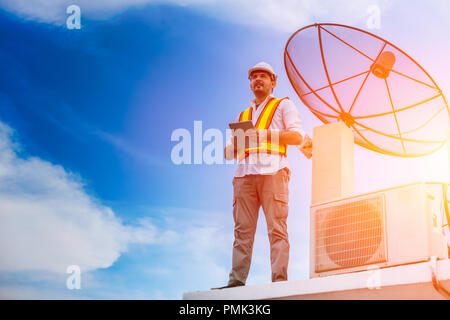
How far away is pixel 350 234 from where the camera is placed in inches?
168

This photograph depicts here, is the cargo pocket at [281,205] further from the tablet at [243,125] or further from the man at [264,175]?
the tablet at [243,125]

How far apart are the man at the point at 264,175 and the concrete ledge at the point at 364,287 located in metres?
0.24

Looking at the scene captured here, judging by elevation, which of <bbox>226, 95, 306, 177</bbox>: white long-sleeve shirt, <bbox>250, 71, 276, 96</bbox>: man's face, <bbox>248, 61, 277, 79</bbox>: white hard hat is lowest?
<bbox>226, 95, 306, 177</bbox>: white long-sleeve shirt

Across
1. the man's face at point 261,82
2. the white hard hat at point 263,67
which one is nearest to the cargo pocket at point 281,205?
the man's face at point 261,82

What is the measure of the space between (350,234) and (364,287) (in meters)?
0.65

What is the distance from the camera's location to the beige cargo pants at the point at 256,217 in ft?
14.4

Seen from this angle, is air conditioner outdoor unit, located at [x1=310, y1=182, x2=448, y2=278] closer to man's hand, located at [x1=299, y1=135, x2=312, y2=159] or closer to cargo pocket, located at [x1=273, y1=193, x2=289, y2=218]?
cargo pocket, located at [x1=273, y1=193, x2=289, y2=218]

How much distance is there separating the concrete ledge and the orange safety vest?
1.16 metres

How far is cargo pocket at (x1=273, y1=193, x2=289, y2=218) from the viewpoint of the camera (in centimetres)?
448

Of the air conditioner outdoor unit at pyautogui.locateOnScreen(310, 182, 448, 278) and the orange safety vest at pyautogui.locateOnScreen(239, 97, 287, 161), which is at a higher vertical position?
the orange safety vest at pyautogui.locateOnScreen(239, 97, 287, 161)

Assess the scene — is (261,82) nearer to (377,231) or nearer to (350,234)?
(350,234)

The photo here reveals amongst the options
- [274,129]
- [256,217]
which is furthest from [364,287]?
[274,129]

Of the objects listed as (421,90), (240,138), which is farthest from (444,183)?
(421,90)

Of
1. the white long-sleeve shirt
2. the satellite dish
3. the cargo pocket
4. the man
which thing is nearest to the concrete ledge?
the man
